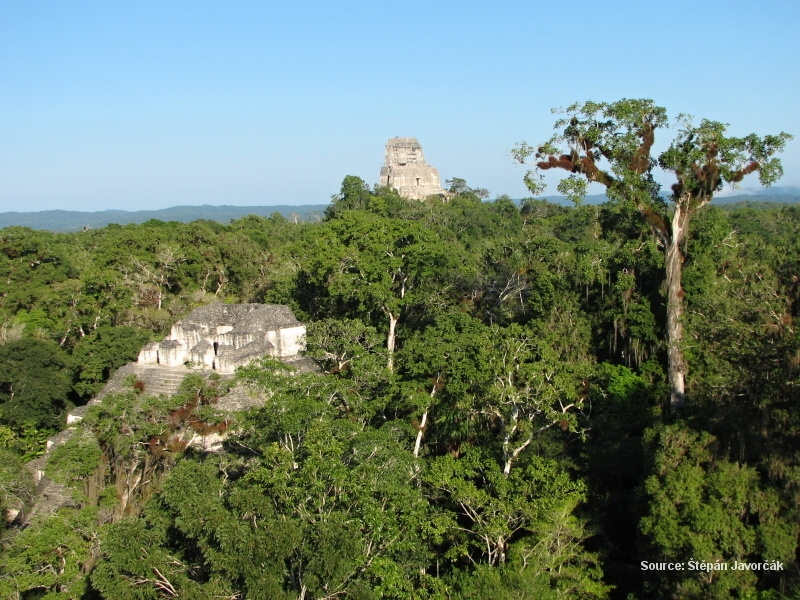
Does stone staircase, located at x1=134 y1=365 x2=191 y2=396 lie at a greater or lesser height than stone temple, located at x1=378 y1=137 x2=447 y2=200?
lesser

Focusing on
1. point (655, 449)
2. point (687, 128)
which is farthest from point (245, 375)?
point (687, 128)

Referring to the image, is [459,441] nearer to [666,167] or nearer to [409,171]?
[666,167]

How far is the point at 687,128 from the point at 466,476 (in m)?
7.87

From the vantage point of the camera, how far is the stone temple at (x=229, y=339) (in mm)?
18188

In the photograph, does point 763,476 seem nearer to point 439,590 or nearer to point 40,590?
point 439,590

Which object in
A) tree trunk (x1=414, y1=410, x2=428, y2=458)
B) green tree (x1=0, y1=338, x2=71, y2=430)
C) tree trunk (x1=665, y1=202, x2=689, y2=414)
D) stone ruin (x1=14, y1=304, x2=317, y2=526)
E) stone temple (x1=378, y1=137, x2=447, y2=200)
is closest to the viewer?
tree trunk (x1=665, y1=202, x2=689, y2=414)

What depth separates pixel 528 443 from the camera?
12602 mm

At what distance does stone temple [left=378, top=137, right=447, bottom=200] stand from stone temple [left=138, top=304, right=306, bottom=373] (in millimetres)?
34703

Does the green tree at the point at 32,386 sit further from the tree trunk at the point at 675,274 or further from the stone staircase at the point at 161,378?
the tree trunk at the point at 675,274

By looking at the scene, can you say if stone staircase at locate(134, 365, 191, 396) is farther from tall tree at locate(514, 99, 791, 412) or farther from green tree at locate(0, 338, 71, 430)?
tall tree at locate(514, 99, 791, 412)

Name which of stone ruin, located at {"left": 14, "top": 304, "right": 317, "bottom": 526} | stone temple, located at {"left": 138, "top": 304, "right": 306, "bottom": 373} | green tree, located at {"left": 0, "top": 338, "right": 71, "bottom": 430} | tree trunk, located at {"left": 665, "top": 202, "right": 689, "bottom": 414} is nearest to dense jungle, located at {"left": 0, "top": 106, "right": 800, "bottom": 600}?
green tree, located at {"left": 0, "top": 338, "right": 71, "bottom": 430}

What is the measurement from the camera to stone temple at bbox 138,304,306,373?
18188 mm

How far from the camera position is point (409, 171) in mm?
54500

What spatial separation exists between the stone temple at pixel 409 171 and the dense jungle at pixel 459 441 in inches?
1315
